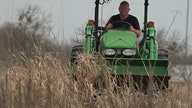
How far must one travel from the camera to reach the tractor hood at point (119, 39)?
7.84m

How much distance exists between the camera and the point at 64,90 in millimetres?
5754

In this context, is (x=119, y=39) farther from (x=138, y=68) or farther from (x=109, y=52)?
(x=138, y=68)

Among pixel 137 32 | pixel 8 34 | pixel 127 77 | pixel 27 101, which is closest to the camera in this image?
pixel 27 101

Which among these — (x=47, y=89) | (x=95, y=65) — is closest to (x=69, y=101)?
(x=47, y=89)

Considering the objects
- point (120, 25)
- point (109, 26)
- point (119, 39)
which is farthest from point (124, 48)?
point (120, 25)

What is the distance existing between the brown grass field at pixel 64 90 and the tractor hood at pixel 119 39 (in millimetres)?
1265

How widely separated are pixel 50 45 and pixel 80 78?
0.61 metres

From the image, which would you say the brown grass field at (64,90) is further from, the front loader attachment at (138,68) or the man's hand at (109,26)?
the man's hand at (109,26)

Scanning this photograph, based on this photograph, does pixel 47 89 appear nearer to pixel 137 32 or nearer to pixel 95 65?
pixel 95 65

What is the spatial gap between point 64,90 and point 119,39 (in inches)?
98.4

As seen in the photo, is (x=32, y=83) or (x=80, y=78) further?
(x=80, y=78)

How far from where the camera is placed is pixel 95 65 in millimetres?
6352

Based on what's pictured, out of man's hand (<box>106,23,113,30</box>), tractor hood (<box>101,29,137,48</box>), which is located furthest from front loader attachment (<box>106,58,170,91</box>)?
man's hand (<box>106,23,113,30</box>)

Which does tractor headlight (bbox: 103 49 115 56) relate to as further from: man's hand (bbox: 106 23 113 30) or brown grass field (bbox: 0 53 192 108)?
brown grass field (bbox: 0 53 192 108)
